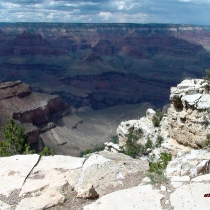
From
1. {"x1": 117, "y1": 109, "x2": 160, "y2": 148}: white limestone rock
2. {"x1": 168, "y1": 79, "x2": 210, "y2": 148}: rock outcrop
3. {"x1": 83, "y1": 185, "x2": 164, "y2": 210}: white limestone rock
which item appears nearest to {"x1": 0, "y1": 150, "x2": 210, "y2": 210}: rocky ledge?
{"x1": 83, "y1": 185, "x2": 164, "y2": 210}: white limestone rock

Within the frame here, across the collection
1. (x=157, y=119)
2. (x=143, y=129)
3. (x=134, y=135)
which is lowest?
(x=134, y=135)

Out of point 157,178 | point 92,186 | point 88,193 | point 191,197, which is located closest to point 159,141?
point 157,178

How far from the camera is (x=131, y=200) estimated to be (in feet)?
32.1

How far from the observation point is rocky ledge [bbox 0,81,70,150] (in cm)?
6288

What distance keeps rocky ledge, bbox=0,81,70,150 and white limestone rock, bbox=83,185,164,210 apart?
158 ft

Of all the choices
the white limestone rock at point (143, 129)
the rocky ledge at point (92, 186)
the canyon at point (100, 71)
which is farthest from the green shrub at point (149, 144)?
the canyon at point (100, 71)

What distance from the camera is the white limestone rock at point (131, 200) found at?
9391 mm

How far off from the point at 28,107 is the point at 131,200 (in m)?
60.7

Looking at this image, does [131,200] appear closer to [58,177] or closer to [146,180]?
[146,180]

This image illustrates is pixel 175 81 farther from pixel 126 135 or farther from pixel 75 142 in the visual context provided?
pixel 126 135

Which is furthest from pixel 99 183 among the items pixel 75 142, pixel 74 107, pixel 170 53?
pixel 170 53

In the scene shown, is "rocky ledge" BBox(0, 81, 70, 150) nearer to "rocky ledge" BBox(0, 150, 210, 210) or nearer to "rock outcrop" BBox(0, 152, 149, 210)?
"rock outcrop" BBox(0, 152, 149, 210)

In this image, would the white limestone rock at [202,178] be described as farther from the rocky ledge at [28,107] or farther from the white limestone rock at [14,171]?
the rocky ledge at [28,107]

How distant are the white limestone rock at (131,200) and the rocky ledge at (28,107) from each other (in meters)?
48.1
